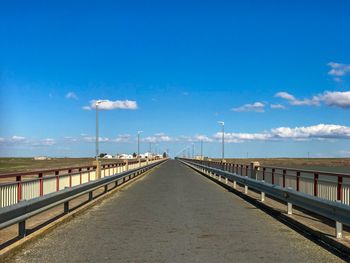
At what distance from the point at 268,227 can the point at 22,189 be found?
613cm

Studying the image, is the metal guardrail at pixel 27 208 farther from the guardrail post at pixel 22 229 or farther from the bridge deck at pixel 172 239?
the bridge deck at pixel 172 239

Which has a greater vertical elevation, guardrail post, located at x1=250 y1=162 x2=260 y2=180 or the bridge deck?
guardrail post, located at x1=250 y1=162 x2=260 y2=180

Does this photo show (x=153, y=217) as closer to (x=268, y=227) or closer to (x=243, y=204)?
(x=268, y=227)

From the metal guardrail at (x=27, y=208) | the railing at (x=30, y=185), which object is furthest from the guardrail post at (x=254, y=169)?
the metal guardrail at (x=27, y=208)

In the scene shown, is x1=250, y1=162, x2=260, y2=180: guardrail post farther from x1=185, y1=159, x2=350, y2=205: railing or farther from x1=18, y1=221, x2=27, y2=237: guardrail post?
x1=18, y1=221, x2=27, y2=237: guardrail post

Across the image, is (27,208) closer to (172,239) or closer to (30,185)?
(172,239)

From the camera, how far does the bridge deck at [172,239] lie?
823 cm

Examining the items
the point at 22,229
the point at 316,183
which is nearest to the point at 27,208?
the point at 22,229

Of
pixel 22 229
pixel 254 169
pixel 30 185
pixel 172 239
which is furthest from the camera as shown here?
pixel 254 169

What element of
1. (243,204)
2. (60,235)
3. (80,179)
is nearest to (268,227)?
(60,235)

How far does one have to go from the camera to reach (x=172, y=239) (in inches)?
390

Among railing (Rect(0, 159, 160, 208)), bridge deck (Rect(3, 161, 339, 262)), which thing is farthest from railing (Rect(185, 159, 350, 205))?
railing (Rect(0, 159, 160, 208))

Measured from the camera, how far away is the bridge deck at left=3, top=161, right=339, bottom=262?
823 cm

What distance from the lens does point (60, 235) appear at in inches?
414
